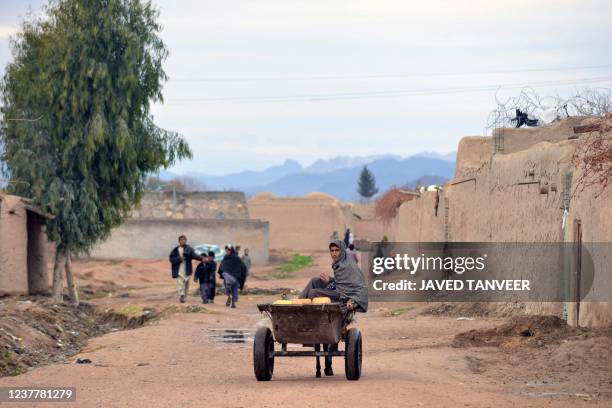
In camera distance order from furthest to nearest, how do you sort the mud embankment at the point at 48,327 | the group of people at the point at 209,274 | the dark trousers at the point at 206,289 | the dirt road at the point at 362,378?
the dark trousers at the point at 206,289 → the group of people at the point at 209,274 → the mud embankment at the point at 48,327 → the dirt road at the point at 362,378

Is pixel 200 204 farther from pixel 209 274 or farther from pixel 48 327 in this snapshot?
pixel 48 327

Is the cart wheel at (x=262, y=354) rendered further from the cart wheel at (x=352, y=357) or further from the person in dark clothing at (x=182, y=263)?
the person in dark clothing at (x=182, y=263)

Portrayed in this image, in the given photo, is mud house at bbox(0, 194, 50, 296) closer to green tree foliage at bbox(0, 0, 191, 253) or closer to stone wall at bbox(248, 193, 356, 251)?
green tree foliage at bbox(0, 0, 191, 253)

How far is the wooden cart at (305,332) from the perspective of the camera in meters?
11.6

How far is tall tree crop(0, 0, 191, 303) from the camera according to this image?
25.8 meters

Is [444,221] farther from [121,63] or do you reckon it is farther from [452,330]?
[121,63]

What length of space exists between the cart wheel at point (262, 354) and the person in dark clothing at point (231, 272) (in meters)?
14.1

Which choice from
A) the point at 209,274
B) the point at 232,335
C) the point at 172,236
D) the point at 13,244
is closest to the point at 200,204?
the point at 172,236

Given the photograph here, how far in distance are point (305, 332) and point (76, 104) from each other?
1554 centimetres

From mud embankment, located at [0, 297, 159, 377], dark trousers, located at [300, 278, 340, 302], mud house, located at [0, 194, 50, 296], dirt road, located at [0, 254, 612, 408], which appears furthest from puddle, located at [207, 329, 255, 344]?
dark trousers, located at [300, 278, 340, 302]

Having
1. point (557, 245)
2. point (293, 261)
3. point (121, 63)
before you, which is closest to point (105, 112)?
point (121, 63)

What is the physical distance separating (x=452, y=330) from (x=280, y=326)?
727 centimetres

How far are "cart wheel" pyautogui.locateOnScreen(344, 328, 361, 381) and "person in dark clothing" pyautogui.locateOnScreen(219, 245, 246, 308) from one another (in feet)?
47.0

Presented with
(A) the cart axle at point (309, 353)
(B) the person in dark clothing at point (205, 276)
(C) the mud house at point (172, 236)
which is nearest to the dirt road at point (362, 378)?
(A) the cart axle at point (309, 353)
